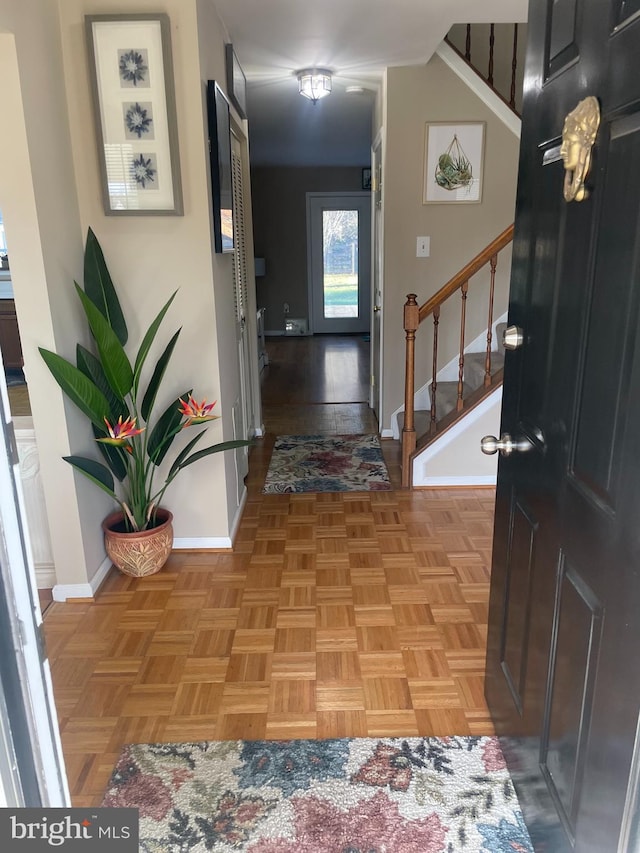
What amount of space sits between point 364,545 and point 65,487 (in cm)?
125

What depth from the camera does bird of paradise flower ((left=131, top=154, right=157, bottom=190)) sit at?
2271 millimetres

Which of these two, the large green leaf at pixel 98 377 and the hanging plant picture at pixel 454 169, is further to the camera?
the hanging plant picture at pixel 454 169

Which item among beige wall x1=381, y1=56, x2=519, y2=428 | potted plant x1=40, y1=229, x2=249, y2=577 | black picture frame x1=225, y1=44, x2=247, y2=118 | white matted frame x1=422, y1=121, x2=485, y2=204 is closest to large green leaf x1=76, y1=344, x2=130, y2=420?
potted plant x1=40, y1=229, x2=249, y2=577

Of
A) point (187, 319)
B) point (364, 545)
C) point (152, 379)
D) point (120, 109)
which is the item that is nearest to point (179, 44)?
point (120, 109)

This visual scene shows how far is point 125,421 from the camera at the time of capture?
2.25 meters

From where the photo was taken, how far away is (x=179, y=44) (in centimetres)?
220

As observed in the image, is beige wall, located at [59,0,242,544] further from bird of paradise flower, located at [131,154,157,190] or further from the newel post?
the newel post

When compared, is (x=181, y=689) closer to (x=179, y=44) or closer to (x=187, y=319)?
(x=187, y=319)

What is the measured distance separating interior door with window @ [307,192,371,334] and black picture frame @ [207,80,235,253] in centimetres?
599

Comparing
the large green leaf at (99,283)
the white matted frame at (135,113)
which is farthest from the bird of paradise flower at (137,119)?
the large green leaf at (99,283)

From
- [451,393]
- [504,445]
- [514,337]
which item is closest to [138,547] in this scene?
[504,445]

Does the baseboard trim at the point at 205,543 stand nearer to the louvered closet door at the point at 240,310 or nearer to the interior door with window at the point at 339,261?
the louvered closet door at the point at 240,310

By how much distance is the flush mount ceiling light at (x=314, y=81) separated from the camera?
3.46 m

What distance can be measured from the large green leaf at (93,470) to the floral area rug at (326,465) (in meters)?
1.20
